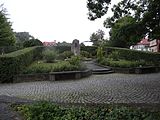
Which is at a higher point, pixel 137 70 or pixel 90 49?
pixel 90 49

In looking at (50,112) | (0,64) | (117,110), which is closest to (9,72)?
(0,64)

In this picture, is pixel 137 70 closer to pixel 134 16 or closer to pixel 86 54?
pixel 134 16

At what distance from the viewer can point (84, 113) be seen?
26.6 ft

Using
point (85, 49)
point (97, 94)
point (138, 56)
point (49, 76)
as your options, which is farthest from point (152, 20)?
point (85, 49)

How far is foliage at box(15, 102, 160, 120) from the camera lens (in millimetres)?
7551

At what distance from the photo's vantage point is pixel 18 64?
18.3 meters

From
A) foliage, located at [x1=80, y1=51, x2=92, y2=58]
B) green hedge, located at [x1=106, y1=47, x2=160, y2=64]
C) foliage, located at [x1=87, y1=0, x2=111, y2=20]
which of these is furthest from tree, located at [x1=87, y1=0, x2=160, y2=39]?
foliage, located at [x1=80, y1=51, x2=92, y2=58]

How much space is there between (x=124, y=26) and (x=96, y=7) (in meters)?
1.71

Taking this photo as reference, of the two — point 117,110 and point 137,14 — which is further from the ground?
point 137,14

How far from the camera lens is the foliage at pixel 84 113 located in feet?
24.8

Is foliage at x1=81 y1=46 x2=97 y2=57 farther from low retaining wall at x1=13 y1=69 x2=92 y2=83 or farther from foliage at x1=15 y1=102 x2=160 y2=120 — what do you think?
foliage at x1=15 y1=102 x2=160 y2=120

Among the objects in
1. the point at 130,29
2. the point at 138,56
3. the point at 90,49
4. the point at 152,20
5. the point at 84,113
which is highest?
the point at 152,20

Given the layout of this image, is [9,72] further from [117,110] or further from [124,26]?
[117,110]

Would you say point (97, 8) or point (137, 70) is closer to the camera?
point (97, 8)
